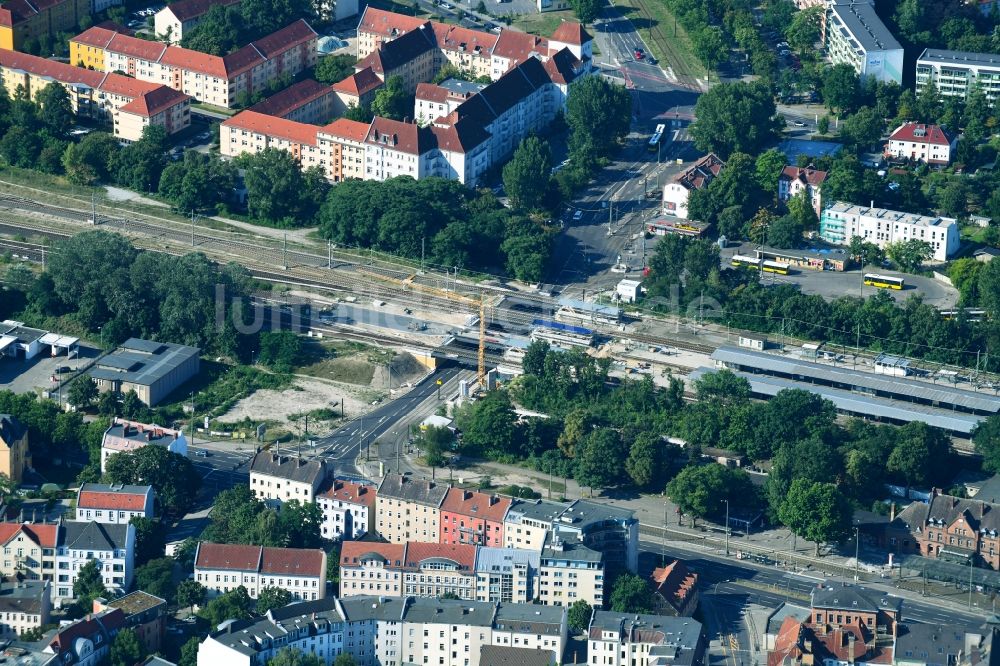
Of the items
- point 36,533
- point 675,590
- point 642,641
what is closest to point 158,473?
point 36,533

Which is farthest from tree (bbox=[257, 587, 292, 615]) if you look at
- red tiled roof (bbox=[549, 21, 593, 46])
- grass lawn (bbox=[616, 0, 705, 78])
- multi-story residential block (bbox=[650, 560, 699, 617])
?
grass lawn (bbox=[616, 0, 705, 78])

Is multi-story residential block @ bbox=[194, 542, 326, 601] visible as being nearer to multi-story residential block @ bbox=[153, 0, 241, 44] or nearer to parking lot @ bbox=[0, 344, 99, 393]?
parking lot @ bbox=[0, 344, 99, 393]

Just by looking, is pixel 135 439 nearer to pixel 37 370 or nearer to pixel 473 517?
pixel 37 370

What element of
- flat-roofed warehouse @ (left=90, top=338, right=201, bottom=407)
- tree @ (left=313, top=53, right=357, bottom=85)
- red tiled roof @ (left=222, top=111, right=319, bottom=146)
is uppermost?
tree @ (left=313, top=53, right=357, bottom=85)

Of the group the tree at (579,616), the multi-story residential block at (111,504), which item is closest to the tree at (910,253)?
the tree at (579,616)

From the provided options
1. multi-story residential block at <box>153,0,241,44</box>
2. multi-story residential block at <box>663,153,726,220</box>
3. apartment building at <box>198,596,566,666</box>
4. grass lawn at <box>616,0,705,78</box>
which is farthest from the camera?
grass lawn at <box>616,0,705,78</box>

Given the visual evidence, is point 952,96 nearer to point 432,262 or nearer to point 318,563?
point 432,262

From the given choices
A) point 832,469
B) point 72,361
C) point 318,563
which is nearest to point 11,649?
point 318,563
